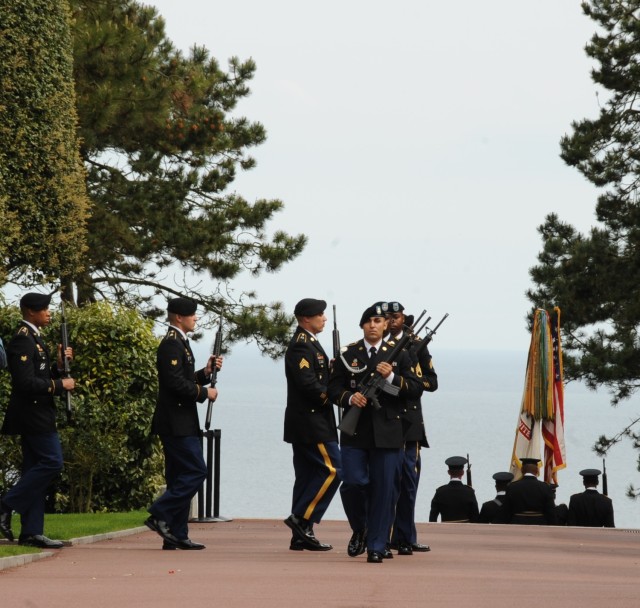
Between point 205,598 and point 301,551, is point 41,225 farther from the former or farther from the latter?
point 205,598

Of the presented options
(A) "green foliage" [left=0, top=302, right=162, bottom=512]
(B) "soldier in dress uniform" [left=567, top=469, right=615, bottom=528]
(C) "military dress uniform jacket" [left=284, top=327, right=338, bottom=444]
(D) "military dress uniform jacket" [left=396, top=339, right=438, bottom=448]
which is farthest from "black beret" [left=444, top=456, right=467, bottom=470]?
(C) "military dress uniform jacket" [left=284, top=327, right=338, bottom=444]

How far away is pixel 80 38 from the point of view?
77.2 ft

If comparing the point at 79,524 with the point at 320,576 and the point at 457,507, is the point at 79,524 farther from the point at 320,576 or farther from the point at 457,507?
the point at 457,507

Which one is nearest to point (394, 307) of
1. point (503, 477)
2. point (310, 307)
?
point (310, 307)

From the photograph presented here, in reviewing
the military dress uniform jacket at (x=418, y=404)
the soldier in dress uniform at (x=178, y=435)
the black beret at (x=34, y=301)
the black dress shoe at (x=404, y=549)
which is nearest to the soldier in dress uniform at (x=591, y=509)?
the military dress uniform jacket at (x=418, y=404)

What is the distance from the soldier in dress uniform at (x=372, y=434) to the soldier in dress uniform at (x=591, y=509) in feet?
21.8

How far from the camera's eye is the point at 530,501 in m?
16.7

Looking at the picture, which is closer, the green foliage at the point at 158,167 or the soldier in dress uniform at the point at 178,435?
the soldier in dress uniform at the point at 178,435

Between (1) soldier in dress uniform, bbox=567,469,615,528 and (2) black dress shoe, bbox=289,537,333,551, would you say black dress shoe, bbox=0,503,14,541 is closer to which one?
(2) black dress shoe, bbox=289,537,333,551

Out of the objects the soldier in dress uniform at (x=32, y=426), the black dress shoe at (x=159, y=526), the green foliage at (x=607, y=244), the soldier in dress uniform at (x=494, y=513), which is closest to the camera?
the soldier in dress uniform at (x=32, y=426)

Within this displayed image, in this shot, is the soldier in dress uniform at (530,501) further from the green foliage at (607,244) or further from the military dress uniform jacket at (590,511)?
the green foliage at (607,244)

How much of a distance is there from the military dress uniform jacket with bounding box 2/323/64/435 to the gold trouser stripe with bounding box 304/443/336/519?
84.9 inches

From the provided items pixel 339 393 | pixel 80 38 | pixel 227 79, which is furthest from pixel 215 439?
pixel 227 79

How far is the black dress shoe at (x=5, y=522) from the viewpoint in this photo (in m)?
11.2
